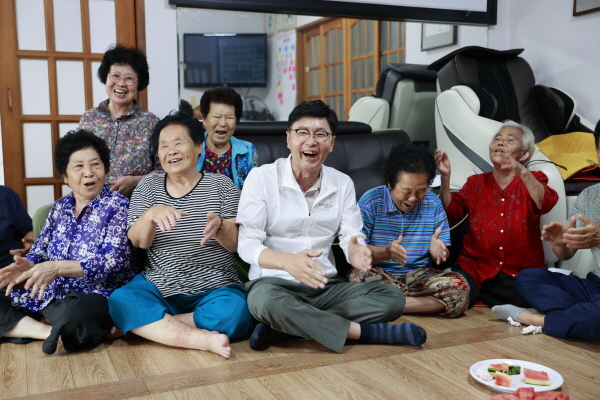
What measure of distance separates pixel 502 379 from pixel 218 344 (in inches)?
37.0

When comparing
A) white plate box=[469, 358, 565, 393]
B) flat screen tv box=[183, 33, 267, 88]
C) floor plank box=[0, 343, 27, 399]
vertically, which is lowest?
floor plank box=[0, 343, 27, 399]

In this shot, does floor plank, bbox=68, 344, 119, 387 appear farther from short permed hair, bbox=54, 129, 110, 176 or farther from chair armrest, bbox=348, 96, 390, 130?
chair armrest, bbox=348, 96, 390, 130

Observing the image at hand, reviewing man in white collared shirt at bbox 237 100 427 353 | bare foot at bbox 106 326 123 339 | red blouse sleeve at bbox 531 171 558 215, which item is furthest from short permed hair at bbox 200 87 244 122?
red blouse sleeve at bbox 531 171 558 215

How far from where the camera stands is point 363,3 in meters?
3.85

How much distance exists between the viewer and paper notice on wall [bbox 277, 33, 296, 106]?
4016mm

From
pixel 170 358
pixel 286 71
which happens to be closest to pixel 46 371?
pixel 170 358

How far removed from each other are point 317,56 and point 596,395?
10.9 feet

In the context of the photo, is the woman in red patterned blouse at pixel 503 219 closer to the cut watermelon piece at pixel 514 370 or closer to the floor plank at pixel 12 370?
the cut watermelon piece at pixel 514 370

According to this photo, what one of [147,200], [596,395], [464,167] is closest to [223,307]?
[147,200]

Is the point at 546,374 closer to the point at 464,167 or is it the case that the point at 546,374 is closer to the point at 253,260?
the point at 253,260

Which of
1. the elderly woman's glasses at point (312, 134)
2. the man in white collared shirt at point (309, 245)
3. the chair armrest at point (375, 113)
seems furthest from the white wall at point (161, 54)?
the elderly woman's glasses at point (312, 134)

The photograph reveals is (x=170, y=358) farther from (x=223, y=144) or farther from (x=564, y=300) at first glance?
(x=564, y=300)

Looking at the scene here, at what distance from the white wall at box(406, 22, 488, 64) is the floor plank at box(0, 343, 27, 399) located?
337cm

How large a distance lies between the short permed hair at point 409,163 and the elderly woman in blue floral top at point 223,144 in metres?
0.67
